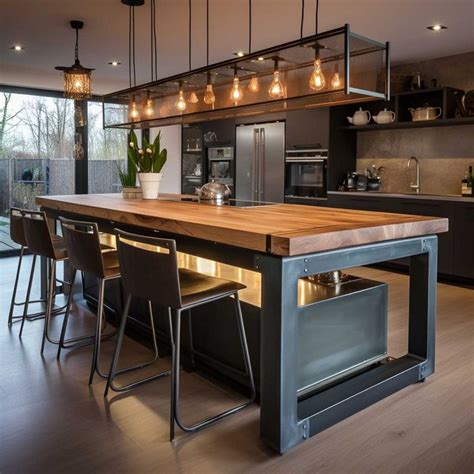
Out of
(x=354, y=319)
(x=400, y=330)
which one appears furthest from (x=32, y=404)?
(x=400, y=330)

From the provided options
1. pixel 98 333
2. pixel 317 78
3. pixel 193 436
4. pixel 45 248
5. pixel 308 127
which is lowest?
pixel 193 436

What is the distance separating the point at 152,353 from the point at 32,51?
12.3 feet

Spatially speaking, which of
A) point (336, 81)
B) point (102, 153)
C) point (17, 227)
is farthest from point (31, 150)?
point (336, 81)

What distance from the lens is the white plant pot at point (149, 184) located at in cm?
404

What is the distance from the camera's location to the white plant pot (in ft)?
13.3

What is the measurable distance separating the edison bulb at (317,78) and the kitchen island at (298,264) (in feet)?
2.33

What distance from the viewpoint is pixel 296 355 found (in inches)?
81.0

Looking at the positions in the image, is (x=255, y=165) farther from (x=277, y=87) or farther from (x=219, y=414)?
(x=219, y=414)

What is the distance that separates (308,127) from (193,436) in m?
4.82

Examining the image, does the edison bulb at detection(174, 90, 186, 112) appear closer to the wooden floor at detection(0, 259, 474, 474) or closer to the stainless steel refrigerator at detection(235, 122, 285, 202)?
the wooden floor at detection(0, 259, 474, 474)

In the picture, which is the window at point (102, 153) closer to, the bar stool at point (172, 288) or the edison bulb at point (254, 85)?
the edison bulb at point (254, 85)

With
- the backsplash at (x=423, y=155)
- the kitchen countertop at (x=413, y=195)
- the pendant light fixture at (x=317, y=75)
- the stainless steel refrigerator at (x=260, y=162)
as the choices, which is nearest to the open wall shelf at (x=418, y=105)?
the backsplash at (x=423, y=155)

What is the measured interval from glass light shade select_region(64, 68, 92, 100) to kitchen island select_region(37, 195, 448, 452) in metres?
1.66

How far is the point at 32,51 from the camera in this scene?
524 centimetres
